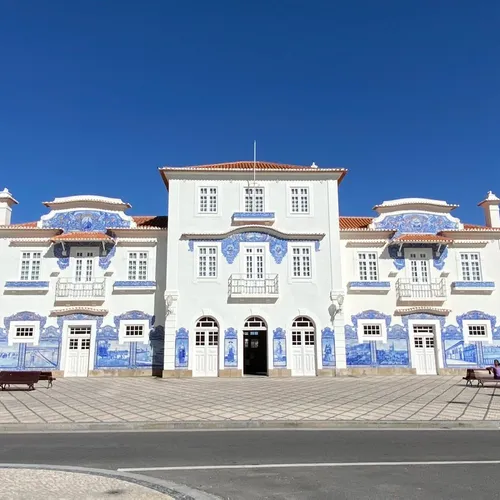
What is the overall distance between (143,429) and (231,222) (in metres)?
15.5

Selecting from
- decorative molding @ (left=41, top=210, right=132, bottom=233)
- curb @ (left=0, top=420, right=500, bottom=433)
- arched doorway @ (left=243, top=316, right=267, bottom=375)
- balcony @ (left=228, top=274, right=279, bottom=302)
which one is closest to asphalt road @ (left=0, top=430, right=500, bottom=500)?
curb @ (left=0, top=420, right=500, bottom=433)

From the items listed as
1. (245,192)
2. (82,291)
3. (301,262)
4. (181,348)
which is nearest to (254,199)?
(245,192)

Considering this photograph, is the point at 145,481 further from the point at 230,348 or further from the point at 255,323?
the point at 255,323

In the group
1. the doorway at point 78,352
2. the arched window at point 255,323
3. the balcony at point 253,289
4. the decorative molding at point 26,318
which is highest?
the balcony at point 253,289

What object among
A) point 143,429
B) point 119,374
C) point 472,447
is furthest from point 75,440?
point 119,374

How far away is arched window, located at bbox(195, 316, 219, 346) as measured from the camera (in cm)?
2384

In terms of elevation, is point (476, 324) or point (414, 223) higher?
point (414, 223)

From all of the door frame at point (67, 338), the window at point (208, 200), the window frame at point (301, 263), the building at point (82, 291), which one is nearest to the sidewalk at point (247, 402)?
the door frame at point (67, 338)

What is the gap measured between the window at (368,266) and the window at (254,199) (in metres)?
5.98

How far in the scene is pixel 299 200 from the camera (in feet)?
83.5

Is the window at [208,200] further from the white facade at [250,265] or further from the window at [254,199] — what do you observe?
the window at [254,199]

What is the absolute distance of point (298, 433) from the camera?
32.5 ft

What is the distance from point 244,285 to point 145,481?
18.1 m

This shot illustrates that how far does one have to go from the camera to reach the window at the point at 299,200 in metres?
25.4
